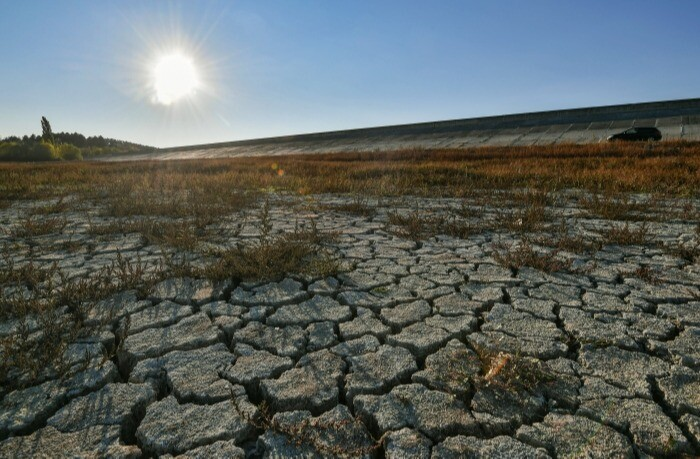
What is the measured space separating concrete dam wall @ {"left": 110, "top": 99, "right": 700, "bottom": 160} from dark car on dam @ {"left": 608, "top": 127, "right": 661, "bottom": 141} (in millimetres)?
467

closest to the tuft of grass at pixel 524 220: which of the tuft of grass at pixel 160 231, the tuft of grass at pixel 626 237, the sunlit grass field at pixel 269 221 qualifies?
the sunlit grass field at pixel 269 221

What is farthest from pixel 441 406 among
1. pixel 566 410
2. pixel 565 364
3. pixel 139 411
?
pixel 139 411

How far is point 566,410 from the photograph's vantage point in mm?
1717

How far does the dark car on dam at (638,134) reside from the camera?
1756 cm

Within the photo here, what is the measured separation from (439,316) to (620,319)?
1.02 metres

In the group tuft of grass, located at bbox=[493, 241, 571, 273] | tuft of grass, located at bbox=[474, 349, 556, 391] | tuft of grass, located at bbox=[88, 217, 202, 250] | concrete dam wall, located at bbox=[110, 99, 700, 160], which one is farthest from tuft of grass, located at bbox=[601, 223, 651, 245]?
concrete dam wall, located at bbox=[110, 99, 700, 160]

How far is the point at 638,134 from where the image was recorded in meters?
17.7

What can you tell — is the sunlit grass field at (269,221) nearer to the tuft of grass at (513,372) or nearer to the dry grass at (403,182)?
the dry grass at (403,182)

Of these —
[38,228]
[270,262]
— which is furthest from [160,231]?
[270,262]

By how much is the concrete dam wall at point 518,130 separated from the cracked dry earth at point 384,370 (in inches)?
728

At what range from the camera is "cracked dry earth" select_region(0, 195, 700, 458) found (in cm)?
158

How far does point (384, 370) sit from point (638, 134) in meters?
20.0

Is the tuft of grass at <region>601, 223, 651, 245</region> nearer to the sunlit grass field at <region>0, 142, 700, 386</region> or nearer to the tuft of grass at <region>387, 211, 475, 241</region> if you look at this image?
the sunlit grass field at <region>0, 142, 700, 386</region>

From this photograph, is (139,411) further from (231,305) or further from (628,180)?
(628,180)
